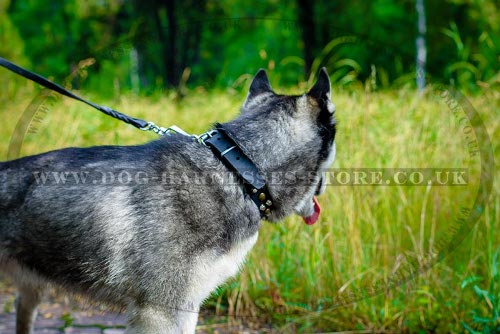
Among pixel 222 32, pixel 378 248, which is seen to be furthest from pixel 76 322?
pixel 222 32

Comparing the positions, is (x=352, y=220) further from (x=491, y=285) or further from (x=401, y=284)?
(x=491, y=285)

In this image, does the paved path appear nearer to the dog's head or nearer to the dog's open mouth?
the dog's open mouth

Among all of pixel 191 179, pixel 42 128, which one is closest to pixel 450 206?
pixel 191 179

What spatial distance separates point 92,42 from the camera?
26484mm

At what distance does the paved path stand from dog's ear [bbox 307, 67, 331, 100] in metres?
1.90

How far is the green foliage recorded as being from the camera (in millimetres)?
3277

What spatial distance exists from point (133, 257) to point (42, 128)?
16.3ft

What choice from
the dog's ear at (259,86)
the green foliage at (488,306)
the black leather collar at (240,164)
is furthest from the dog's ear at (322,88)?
the green foliage at (488,306)

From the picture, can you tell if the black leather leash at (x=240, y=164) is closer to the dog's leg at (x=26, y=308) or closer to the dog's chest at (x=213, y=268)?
the dog's chest at (x=213, y=268)

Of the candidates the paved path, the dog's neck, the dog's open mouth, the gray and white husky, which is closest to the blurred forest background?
the paved path

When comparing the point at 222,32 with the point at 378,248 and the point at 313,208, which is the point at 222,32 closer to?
the point at 378,248

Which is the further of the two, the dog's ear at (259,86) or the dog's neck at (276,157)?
the dog's ear at (259,86)

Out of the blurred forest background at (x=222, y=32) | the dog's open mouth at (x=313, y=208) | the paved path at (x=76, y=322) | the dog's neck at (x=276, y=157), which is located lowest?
the paved path at (x=76, y=322)

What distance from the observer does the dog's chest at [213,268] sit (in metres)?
2.59
